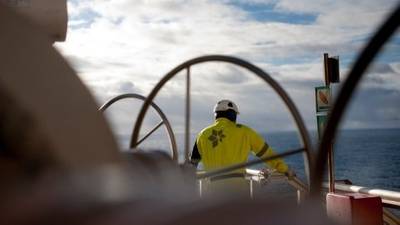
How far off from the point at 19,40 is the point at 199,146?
154 inches

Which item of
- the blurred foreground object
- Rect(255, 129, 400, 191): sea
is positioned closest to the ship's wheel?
the blurred foreground object

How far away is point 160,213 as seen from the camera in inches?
42.3

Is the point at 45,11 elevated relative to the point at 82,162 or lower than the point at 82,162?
elevated

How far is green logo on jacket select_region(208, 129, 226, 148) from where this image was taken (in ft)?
17.9

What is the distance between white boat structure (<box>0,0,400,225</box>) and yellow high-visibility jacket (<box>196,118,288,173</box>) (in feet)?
8.78

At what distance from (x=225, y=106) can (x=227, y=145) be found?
1.21 ft

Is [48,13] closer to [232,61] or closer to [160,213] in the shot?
[232,61]

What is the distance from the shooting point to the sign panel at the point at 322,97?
7044mm

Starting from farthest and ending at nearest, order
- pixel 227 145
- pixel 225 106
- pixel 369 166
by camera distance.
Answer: pixel 369 166 < pixel 225 106 < pixel 227 145

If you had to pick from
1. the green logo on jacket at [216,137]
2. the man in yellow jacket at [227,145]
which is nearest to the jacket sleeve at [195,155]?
the man in yellow jacket at [227,145]

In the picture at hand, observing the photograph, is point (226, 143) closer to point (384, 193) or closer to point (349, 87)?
point (384, 193)

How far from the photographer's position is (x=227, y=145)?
5395mm

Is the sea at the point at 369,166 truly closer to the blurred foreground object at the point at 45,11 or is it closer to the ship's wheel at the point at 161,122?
the ship's wheel at the point at 161,122

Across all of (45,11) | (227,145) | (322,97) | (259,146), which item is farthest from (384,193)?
(45,11)
